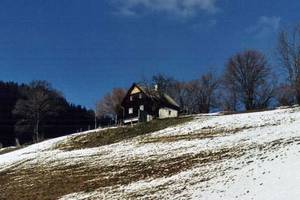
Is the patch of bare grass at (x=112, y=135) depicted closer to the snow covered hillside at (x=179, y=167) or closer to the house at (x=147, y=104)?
the snow covered hillside at (x=179, y=167)

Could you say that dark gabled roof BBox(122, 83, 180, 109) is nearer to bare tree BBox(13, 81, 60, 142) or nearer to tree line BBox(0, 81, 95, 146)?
tree line BBox(0, 81, 95, 146)

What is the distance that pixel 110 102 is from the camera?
462 feet

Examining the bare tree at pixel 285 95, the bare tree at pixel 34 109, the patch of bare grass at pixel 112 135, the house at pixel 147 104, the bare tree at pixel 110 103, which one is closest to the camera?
the patch of bare grass at pixel 112 135

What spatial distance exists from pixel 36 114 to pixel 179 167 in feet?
285

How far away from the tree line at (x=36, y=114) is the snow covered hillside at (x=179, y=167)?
5867 centimetres

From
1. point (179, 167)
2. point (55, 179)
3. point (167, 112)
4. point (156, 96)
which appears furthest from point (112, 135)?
point (156, 96)

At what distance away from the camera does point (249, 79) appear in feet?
329

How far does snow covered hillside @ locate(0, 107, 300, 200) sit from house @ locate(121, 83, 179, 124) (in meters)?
42.6

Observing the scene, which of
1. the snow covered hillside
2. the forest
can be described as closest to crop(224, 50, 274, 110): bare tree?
the forest

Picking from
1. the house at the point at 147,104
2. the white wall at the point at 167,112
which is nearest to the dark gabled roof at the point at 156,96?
the house at the point at 147,104

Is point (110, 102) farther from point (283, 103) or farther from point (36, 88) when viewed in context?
point (283, 103)

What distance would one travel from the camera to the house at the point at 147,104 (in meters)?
91.8

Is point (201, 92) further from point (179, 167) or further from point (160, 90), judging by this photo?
point (179, 167)

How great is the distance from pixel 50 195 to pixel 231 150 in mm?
9618
